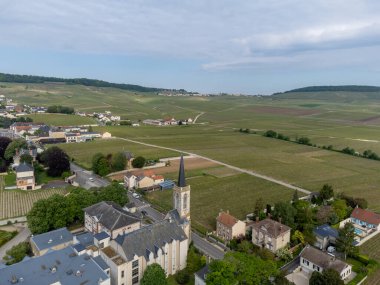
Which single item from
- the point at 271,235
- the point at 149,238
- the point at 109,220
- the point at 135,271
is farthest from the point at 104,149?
the point at 271,235

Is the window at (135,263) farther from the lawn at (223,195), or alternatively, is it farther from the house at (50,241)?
the lawn at (223,195)

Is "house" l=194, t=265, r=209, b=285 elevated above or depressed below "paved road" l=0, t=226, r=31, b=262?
above

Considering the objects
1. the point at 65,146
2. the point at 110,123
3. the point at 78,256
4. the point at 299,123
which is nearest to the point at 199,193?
the point at 78,256

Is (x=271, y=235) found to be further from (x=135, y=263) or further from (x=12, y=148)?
(x=12, y=148)

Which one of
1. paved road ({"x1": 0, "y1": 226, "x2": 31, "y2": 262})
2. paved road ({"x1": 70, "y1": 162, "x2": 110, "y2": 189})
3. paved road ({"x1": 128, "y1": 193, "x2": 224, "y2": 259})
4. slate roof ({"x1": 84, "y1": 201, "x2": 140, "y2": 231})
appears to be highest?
slate roof ({"x1": 84, "y1": 201, "x2": 140, "y2": 231})

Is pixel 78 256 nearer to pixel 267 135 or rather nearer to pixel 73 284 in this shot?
pixel 73 284

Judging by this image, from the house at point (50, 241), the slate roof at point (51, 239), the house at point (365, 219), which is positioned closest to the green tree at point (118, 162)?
the slate roof at point (51, 239)

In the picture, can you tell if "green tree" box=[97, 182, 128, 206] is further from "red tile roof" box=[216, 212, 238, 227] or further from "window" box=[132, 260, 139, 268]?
"window" box=[132, 260, 139, 268]

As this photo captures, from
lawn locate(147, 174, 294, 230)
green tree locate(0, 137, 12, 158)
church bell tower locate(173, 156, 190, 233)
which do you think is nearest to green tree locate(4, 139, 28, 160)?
green tree locate(0, 137, 12, 158)
